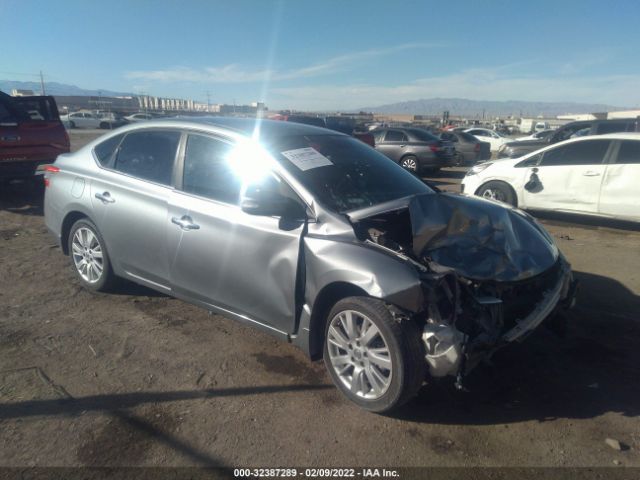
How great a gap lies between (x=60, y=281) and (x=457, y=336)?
169 inches

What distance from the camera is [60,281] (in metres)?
5.05

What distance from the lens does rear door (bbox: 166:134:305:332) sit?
126 inches

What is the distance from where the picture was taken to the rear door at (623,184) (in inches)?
282

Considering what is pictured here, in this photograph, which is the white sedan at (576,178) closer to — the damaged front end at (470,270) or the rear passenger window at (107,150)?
the damaged front end at (470,270)

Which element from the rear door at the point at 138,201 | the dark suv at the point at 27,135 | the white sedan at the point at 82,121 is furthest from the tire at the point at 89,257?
the white sedan at the point at 82,121

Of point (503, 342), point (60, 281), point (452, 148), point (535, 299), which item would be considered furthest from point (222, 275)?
point (452, 148)

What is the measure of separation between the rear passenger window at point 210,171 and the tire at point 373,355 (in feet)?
4.07

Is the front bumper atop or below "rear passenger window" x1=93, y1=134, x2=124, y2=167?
below

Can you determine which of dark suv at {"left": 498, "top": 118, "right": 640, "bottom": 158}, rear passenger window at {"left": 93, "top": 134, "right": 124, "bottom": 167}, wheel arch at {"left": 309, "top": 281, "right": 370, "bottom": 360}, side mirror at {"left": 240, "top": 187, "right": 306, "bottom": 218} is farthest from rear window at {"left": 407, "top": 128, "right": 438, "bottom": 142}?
wheel arch at {"left": 309, "top": 281, "right": 370, "bottom": 360}

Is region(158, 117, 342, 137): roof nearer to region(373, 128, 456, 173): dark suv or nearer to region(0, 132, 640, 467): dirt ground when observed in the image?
region(0, 132, 640, 467): dirt ground

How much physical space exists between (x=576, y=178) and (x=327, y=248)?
646 centimetres

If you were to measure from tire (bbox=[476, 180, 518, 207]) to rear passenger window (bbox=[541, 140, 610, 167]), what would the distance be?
717 mm

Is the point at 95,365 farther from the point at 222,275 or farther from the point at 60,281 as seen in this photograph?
the point at 60,281

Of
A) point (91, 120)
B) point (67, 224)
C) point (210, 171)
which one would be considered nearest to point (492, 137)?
point (67, 224)
